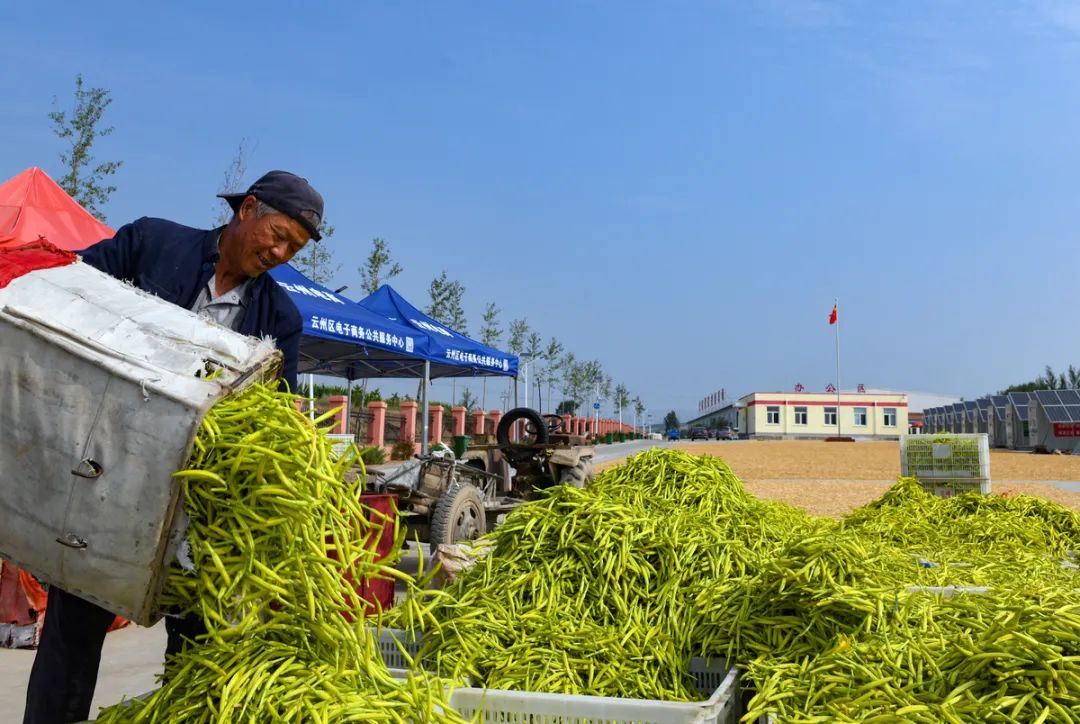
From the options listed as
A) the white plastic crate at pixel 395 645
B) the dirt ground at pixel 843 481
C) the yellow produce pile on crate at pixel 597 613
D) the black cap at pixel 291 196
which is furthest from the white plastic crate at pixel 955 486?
the black cap at pixel 291 196

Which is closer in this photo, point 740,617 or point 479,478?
point 740,617

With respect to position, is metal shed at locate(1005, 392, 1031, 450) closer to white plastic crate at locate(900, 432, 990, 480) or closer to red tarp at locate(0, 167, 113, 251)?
white plastic crate at locate(900, 432, 990, 480)

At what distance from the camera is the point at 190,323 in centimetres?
204

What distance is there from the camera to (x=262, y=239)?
2.58 metres

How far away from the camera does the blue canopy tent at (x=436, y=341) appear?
1227 centimetres

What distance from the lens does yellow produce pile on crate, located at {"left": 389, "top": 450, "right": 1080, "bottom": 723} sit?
2.22 m

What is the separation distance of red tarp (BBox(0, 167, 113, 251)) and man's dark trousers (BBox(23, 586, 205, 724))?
545 centimetres

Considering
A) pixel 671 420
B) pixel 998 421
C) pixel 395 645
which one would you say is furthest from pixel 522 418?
pixel 671 420

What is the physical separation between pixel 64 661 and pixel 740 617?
2.15 metres

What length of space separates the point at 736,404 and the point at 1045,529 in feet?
395

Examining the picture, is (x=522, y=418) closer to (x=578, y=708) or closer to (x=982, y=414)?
(x=578, y=708)

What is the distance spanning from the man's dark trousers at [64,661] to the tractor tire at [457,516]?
447cm

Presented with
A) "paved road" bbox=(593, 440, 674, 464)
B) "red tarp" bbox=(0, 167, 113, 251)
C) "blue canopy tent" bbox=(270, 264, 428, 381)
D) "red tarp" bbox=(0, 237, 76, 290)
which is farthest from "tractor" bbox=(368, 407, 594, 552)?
"paved road" bbox=(593, 440, 674, 464)

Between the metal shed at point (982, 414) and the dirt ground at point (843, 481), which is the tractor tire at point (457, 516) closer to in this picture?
the dirt ground at point (843, 481)
